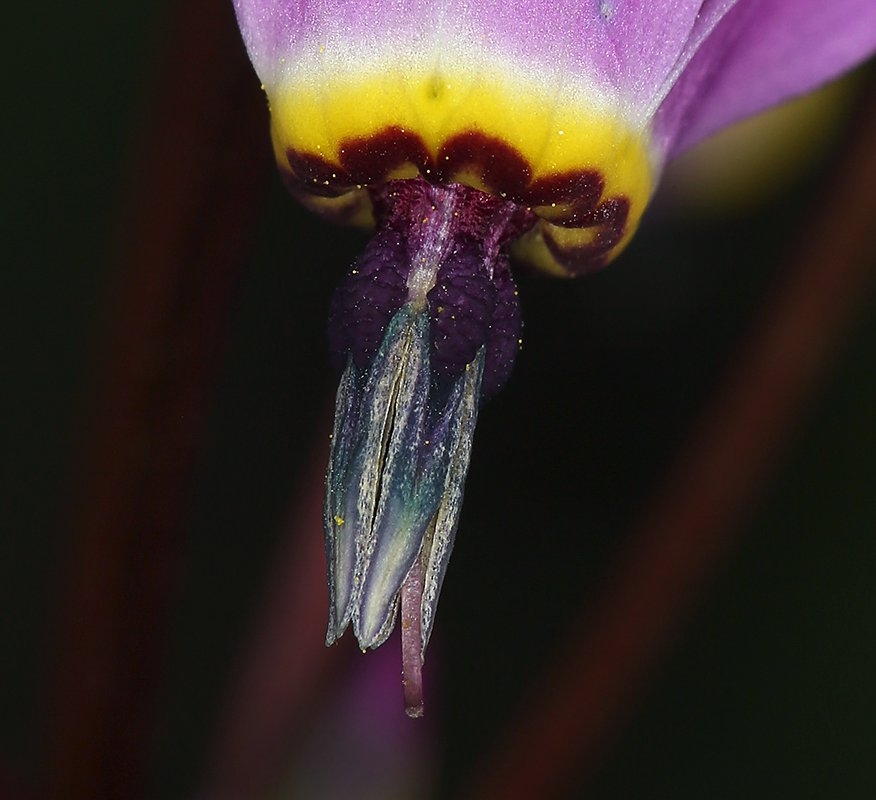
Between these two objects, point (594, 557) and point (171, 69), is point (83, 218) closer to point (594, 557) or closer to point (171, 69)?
point (594, 557)

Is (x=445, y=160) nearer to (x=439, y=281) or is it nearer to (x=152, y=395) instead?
(x=439, y=281)

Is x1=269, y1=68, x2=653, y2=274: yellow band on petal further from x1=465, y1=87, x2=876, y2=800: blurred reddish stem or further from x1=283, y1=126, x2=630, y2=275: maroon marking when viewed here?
x1=465, y1=87, x2=876, y2=800: blurred reddish stem

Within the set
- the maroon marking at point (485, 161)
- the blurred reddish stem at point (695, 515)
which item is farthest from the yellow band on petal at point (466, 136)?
the blurred reddish stem at point (695, 515)

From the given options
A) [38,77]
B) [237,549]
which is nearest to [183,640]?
[237,549]

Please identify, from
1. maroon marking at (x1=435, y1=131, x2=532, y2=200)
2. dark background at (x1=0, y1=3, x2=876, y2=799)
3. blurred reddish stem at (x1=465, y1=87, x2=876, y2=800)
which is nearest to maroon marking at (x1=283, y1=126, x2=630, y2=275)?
maroon marking at (x1=435, y1=131, x2=532, y2=200)

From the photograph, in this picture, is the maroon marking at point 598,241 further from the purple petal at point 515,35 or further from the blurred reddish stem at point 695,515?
the blurred reddish stem at point 695,515
